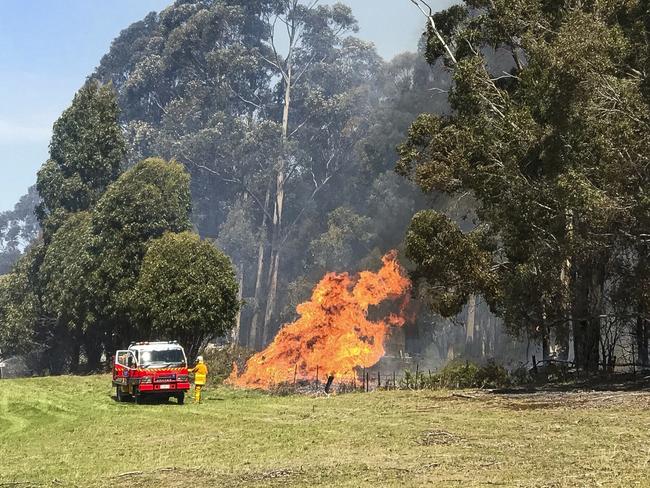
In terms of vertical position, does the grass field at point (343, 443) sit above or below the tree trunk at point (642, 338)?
below

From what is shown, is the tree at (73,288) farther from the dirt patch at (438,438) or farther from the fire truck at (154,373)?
the dirt patch at (438,438)

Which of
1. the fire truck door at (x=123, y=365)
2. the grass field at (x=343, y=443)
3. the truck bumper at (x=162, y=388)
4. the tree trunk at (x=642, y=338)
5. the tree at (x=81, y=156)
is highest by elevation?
the tree at (x=81, y=156)

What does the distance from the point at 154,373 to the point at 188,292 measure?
13228 mm

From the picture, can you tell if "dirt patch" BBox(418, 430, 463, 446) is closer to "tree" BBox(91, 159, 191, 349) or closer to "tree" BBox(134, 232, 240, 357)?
"tree" BBox(134, 232, 240, 357)

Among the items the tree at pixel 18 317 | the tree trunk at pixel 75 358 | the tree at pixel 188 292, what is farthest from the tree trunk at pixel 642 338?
the tree at pixel 18 317

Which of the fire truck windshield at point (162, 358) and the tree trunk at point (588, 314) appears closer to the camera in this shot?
the fire truck windshield at point (162, 358)

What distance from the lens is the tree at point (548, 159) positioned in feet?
83.7

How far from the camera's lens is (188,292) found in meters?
42.2

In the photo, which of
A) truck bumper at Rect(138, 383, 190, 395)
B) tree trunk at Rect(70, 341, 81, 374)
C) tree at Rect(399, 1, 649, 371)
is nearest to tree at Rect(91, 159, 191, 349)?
tree trunk at Rect(70, 341, 81, 374)

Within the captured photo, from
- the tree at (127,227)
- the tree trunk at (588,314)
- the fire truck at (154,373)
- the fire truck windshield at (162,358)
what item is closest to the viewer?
the fire truck at (154,373)

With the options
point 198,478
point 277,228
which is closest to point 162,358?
point 198,478

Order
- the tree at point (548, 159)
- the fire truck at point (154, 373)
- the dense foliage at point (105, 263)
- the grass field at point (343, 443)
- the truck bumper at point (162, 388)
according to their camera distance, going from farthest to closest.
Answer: the dense foliage at point (105, 263), the fire truck at point (154, 373), the truck bumper at point (162, 388), the tree at point (548, 159), the grass field at point (343, 443)

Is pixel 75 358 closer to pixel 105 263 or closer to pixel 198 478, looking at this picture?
pixel 105 263

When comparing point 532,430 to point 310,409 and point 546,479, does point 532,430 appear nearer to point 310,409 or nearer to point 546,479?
point 546,479
